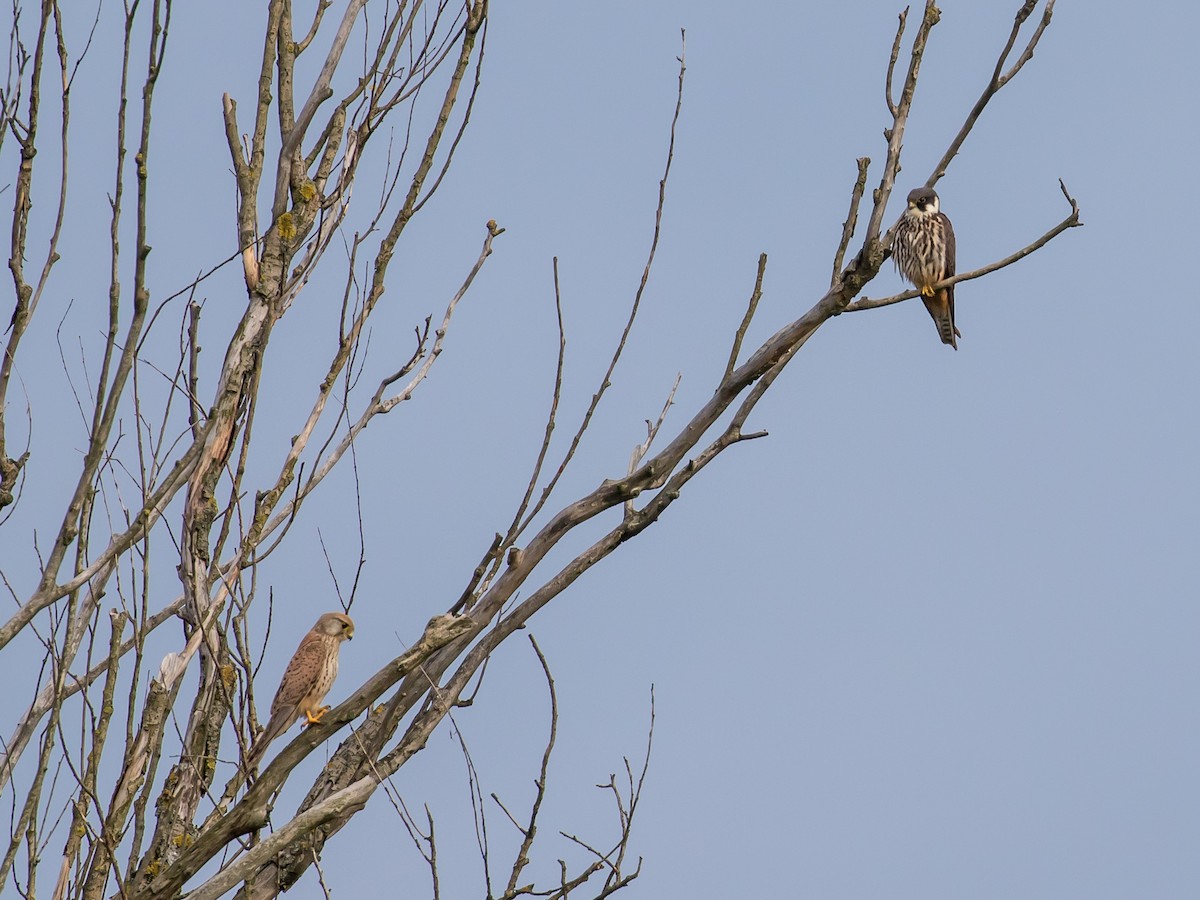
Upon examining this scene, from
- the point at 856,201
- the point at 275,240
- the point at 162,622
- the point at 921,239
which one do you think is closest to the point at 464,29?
the point at 275,240

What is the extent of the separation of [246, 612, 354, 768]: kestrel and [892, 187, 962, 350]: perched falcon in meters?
4.07

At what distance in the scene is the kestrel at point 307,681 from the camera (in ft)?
20.5

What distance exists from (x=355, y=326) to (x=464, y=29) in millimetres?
983

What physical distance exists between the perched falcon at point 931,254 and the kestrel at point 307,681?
160 inches

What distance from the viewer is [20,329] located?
3521mm

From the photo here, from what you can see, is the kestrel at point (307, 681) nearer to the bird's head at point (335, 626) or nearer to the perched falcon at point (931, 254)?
the bird's head at point (335, 626)

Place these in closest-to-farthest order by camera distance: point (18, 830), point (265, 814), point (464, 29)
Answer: point (265, 814)
point (18, 830)
point (464, 29)

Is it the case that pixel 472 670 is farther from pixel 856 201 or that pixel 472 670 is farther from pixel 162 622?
pixel 856 201

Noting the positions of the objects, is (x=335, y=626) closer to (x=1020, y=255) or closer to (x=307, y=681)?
(x=307, y=681)

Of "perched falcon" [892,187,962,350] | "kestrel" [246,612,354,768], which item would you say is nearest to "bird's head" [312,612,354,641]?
"kestrel" [246,612,354,768]

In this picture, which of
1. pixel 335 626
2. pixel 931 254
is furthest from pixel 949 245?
pixel 335 626

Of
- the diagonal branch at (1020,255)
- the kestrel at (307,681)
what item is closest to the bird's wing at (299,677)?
the kestrel at (307,681)

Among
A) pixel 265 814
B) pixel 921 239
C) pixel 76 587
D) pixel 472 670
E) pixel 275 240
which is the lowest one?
pixel 265 814

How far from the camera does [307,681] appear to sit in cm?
635
